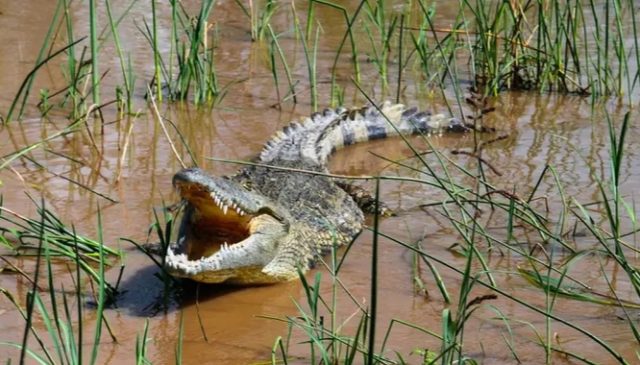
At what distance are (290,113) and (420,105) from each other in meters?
0.87

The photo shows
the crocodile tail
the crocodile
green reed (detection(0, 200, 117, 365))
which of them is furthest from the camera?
the crocodile tail

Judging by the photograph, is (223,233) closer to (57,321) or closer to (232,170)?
(232,170)

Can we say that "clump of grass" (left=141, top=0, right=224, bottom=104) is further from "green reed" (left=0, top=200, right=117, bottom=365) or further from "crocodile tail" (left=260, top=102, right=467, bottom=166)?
"green reed" (left=0, top=200, right=117, bottom=365)

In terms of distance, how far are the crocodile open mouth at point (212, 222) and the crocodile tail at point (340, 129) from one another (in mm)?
1347

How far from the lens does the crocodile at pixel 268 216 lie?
4.02m

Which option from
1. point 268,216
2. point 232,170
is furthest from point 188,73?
point 268,216

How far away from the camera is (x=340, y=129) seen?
6.42 meters

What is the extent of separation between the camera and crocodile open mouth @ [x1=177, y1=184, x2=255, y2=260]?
405 centimetres

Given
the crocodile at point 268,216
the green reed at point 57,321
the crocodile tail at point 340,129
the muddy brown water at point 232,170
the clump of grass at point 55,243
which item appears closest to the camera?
the green reed at point 57,321

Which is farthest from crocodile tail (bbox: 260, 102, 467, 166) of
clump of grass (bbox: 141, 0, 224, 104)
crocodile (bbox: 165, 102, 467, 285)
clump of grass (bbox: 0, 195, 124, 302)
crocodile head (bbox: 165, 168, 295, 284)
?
clump of grass (bbox: 0, 195, 124, 302)

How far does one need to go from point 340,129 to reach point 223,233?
216cm

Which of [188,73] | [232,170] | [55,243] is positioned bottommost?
[232,170]

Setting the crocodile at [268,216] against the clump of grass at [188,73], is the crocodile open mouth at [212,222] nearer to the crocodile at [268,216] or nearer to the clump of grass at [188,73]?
the crocodile at [268,216]

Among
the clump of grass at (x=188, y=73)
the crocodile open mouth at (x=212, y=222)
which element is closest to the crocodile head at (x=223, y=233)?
the crocodile open mouth at (x=212, y=222)
